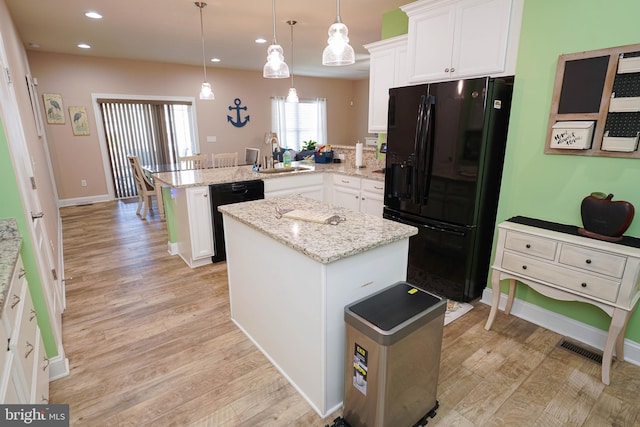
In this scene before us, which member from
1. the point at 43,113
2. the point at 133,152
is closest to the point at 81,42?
the point at 43,113

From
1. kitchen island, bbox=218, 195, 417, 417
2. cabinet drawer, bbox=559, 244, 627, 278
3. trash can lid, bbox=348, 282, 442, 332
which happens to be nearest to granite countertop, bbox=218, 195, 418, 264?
kitchen island, bbox=218, 195, 417, 417

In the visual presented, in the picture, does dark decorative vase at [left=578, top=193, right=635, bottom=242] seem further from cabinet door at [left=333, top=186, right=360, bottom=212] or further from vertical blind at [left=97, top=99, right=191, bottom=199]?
vertical blind at [left=97, top=99, right=191, bottom=199]

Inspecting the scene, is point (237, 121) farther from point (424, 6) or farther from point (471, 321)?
point (471, 321)

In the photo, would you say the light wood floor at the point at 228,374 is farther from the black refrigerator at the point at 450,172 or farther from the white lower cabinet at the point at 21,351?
the black refrigerator at the point at 450,172

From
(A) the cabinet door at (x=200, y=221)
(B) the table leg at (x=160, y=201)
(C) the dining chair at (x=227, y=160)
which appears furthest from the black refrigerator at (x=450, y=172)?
(B) the table leg at (x=160, y=201)

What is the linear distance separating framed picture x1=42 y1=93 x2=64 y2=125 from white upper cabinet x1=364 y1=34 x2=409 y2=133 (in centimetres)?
534

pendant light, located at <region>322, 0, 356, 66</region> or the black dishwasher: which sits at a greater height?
pendant light, located at <region>322, 0, 356, 66</region>

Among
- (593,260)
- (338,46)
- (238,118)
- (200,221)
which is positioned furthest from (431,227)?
(238,118)

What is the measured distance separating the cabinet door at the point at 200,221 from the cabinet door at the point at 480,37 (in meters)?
2.51

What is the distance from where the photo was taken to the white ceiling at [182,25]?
11.0 feet

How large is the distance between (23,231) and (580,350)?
335 centimetres

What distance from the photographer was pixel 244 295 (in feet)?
7.32

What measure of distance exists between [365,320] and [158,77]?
6779 millimetres

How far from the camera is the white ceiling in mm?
3346
